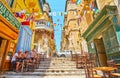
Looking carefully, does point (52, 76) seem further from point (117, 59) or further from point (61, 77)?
point (117, 59)

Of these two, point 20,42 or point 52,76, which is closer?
point 52,76

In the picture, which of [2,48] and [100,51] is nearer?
[2,48]

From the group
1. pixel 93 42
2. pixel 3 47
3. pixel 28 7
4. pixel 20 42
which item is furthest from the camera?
pixel 28 7

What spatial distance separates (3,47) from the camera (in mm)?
7633

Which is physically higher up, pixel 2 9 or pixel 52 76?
pixel 2 9

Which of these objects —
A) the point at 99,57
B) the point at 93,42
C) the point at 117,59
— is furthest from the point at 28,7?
the point at 117,59

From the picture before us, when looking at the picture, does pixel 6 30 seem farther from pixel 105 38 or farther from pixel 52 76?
pixel 105 38

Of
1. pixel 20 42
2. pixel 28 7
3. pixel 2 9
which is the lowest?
pixel 20 42

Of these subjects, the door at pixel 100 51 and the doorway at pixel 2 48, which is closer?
the doorway at pixel 2 48

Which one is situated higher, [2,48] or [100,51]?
[2,48]

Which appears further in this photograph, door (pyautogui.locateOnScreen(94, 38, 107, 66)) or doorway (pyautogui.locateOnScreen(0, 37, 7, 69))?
door (pyautogui.locateOnScreen(94, 38, 107, 66))

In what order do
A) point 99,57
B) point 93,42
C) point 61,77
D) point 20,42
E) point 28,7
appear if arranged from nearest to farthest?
point 61,77 < point 99,57 < point 93,42 < point 20,42 < point 28,7

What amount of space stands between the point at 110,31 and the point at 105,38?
2.85 ft

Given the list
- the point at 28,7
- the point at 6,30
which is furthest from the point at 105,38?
the point at 28,7
